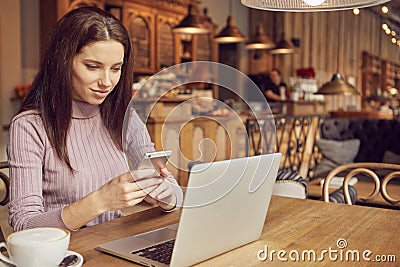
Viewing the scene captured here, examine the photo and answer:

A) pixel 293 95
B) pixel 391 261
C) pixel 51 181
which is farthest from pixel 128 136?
pixel 293 95

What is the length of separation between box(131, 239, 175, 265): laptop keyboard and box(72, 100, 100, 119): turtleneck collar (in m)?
0.66

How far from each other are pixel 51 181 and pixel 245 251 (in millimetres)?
693

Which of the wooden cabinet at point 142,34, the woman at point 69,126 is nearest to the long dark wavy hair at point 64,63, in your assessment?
the woman at point 69,126

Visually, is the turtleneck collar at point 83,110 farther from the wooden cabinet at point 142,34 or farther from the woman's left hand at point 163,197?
the wooden cabinet at point 142,34

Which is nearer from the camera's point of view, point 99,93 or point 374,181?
point 99,93

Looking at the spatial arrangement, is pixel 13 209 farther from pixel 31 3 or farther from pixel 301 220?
pixel 31 3

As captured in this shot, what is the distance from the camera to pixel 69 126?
1552mm

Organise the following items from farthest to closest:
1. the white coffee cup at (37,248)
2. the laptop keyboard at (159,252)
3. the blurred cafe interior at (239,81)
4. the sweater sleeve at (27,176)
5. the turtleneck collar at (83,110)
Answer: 1. the blurred cafe interior at (239,81)
2. the turtleneck collar at (83,110)
3. the sweater sleeve at (27,176)
4. the laptop keyboard at (159,252)
5. the white coffee cup at (37,248)

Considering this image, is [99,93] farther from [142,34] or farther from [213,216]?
[142,34]

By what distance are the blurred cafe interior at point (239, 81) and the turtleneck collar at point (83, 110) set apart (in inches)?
5.8

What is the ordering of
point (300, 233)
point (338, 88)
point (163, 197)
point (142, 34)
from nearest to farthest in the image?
point (300, 233), point (163, 197), point (338, 88), point (142, 34)

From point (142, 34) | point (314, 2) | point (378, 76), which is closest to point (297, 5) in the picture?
point (314, 2)

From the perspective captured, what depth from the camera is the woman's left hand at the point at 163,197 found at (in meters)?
1.30

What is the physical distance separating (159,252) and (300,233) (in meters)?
0.41
